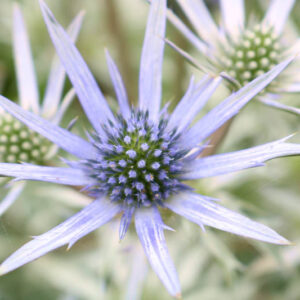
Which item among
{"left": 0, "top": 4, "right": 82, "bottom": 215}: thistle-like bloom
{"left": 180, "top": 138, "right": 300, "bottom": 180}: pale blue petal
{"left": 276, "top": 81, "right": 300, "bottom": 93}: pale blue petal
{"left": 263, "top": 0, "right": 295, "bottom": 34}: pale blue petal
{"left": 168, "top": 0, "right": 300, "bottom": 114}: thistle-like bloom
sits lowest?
{"left": 0, "top": 4, "right": 82, "bottom": 215}: thistle-like bloom

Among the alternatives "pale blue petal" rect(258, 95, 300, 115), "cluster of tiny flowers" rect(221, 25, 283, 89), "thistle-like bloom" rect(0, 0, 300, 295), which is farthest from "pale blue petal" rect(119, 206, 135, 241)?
"cluster of tiny flowers" rect(221, 25, 283, 89)

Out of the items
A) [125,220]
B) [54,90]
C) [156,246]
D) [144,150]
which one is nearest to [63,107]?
[54,90]

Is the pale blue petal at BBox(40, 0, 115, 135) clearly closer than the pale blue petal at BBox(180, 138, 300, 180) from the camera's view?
No

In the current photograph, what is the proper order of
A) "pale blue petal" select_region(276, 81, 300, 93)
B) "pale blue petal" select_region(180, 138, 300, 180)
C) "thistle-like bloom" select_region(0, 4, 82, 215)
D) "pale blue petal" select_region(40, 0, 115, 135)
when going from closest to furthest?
"pale blue petal" select_region(180, 138, 300, 180) → "pale blue petal" select_region(40, 0, 115, 135) → "pale blue petal" select_region(276, 81, 300, 93) → "thistle-like bloom" select_region(0, 4, 82, 215)

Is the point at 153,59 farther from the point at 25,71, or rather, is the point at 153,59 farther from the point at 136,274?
the point at 136,274

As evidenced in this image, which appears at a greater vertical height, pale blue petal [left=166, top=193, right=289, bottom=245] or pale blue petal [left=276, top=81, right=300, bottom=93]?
pale blue petal [left=276, top=81, right=300, bottom=93]

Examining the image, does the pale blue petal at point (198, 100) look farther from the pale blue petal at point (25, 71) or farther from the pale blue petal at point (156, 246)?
the pale blue petal at point (25, 71)

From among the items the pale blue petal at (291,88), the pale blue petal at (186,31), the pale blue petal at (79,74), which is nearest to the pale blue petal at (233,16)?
the pale blue petal at (186,31)

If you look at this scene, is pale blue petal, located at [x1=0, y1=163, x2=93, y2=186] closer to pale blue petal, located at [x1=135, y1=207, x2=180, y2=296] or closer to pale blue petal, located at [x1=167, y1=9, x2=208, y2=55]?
pale blue petal, located at [x1=135, y1=207, x2=180, y2=296]

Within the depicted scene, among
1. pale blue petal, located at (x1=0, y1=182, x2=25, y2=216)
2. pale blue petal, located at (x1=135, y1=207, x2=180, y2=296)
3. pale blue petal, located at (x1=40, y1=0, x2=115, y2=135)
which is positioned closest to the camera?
pale blue petal, located at (x1=135, y1=207, x2=180, y2=296)
